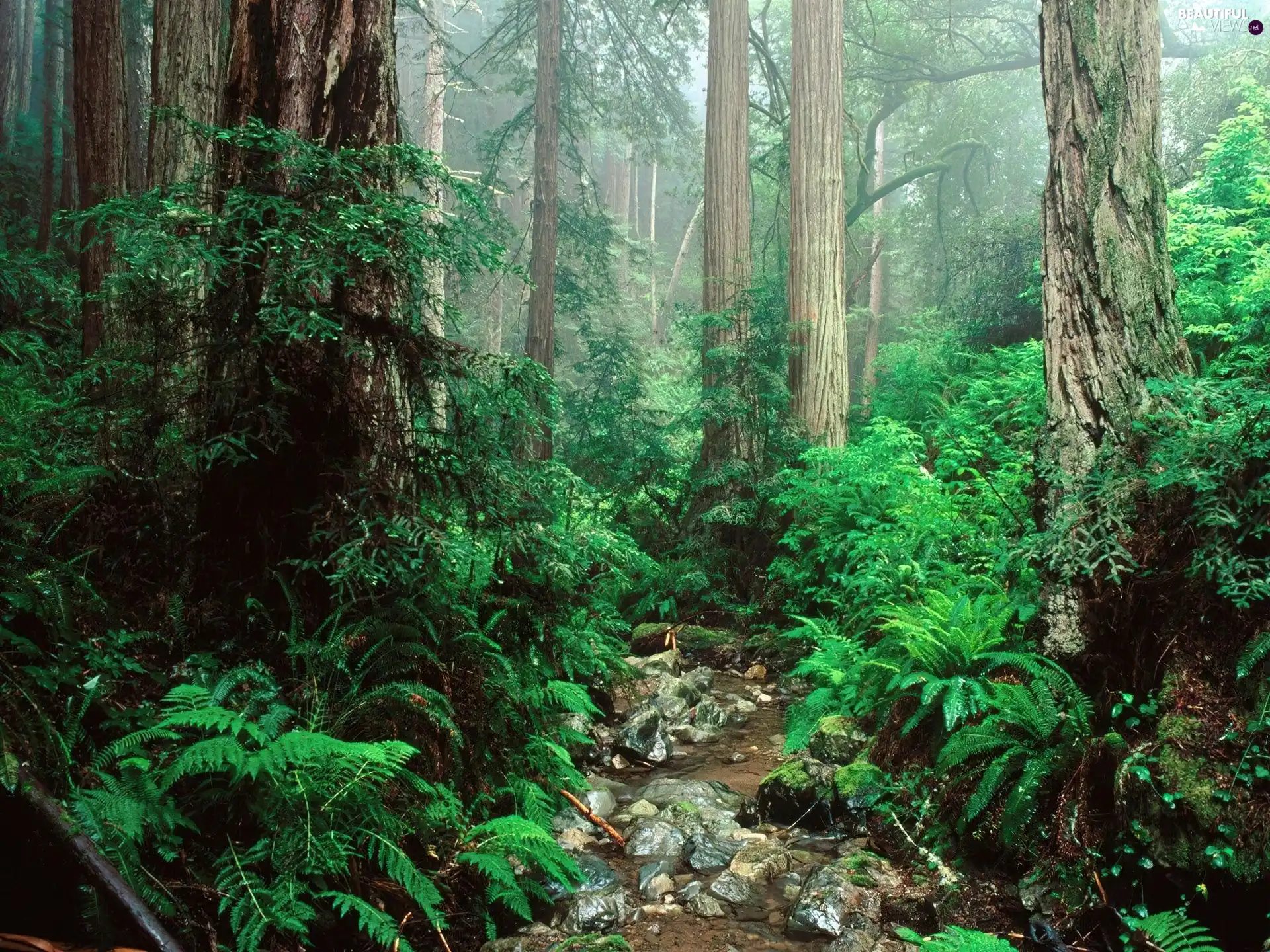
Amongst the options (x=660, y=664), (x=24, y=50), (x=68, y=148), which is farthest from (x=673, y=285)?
(x=660, y=664)

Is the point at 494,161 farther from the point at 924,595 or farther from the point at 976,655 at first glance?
the point at 976,655

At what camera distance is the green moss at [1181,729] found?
11.0ft

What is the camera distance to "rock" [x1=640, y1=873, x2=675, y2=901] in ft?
12.9

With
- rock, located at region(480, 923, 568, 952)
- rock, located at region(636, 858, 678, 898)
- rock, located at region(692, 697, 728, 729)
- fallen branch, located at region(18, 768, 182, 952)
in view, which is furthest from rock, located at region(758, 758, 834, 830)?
fallen branch, located at region(18, 768, 182, 952)

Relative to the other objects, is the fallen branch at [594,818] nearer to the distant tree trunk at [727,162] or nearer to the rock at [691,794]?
the rock at [691,794]

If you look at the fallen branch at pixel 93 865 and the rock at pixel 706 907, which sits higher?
the fallen branch at pixel 93 865

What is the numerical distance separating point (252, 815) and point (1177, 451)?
172 inches

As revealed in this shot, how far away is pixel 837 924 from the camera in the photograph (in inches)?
143

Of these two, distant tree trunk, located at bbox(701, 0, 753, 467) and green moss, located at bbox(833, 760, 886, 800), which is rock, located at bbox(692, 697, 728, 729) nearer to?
green moss, located at bbox(833, 760, 886, 800)

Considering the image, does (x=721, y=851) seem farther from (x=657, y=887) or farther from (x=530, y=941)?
(x=530, y=941)

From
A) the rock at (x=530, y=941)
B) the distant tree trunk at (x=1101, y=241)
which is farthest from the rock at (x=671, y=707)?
the distant tree trunk at (x=1101, y=241)

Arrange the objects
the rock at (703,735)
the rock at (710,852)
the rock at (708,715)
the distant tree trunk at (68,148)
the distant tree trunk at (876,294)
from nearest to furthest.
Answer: the rock at (710,852)
the rock at (703,735)
the rock at (708,715)
the distant tree trunk at (68,148)
the distant tree trunk at (876,294)

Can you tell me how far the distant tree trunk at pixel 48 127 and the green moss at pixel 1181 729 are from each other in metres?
14.4

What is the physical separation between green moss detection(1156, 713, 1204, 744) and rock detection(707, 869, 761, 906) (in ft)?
6.60
